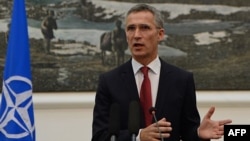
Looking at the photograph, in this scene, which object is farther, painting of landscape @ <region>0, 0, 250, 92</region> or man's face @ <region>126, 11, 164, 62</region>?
painting of landscape @ <region>0, 0, 250, 92</region>

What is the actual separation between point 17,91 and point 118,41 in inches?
43.3

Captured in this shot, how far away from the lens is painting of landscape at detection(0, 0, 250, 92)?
12.3 feet

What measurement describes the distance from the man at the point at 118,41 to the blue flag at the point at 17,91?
2.94 feet

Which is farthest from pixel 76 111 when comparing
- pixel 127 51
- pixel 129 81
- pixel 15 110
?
pixel 129 81

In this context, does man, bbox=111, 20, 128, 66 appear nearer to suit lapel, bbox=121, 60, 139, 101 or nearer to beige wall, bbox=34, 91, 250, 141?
beige wall, bbox=34, 91, 250, 141

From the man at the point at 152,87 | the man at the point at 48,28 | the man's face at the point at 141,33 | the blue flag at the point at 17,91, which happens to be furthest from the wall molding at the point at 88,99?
the man's face at the point at 141,33

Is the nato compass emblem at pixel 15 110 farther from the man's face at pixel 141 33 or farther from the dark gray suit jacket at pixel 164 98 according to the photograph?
the man's face at pixel 141 33

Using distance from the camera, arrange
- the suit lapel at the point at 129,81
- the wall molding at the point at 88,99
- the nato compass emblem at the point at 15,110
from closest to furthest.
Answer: the suit lapel at the point at 129,81 → the nato compass emblem at the point at 15,110 → the wall molding at the point at 88,99

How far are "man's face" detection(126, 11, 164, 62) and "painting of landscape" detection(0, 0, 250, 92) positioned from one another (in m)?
1.51

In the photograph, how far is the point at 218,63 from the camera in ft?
12.5

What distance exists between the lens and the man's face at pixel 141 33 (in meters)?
2.24

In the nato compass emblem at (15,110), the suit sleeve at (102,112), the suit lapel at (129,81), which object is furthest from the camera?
the nato compass emblem at (15,110)

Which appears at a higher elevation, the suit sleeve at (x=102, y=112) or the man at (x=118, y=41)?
the man at (x=118, y=41)

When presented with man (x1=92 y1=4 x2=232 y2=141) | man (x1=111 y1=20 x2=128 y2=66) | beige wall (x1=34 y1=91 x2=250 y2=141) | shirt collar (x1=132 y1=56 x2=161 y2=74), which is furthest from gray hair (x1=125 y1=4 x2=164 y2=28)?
beige wall (x1=34 y1=91 x2=250 y2=141)
